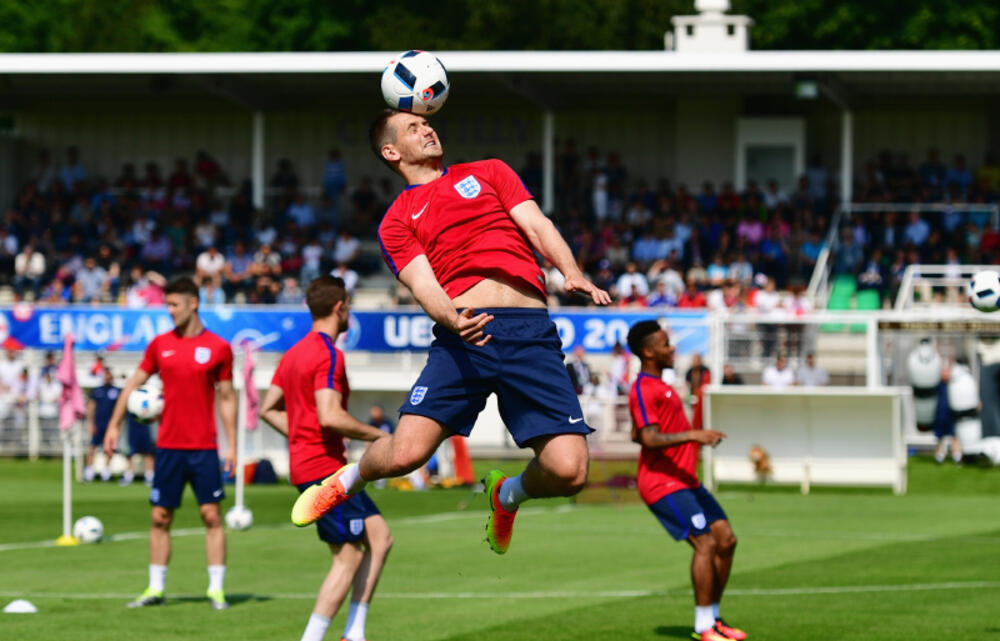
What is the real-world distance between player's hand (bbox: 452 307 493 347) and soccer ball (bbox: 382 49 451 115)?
4.48 ft

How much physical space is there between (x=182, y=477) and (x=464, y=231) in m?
4.56

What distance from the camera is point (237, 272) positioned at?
105 ft

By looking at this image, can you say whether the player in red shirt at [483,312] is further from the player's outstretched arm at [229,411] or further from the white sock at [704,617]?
the player's outstretched arm at [229,411]

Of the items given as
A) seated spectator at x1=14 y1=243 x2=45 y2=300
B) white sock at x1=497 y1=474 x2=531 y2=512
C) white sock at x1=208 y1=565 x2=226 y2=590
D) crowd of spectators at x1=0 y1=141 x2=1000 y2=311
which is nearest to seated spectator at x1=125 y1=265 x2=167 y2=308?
crowd of spectators at x1=0 y1=141 x2=1000 y2=311

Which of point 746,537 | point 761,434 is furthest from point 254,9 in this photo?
point 746,537

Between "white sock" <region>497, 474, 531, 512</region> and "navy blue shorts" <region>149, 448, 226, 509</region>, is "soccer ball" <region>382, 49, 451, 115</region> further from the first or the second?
"navy blue shorts" <region>149, 448, 226, 509</region>

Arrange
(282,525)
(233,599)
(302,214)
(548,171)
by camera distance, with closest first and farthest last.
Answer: (233,599) < (282,525) < (548,171) < (302,214)

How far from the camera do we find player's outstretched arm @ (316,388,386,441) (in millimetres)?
9242


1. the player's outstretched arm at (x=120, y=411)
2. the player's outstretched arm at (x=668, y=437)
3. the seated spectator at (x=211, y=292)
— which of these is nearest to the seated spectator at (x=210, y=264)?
the seated spectator at (x=211, y=292)

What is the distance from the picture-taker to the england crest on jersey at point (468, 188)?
7.72m

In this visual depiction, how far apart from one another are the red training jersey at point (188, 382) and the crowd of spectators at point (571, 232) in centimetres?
1703

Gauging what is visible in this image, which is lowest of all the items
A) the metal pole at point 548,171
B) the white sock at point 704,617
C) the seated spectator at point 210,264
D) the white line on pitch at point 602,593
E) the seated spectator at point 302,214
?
the white line on pitch at point 602,593

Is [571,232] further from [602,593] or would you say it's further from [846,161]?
[602,593]

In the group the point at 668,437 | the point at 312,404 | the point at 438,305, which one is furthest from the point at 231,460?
the point at 438,305
